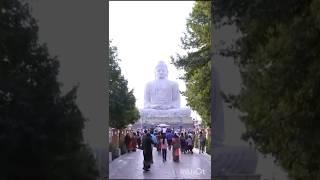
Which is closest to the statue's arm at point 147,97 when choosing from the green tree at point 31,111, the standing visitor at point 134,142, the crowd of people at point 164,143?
the crowd of people at point 164,143

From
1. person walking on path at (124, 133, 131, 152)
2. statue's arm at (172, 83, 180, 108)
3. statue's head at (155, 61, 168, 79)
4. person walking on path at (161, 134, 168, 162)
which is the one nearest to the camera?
person walking on path at (161, 134, 168, 162)

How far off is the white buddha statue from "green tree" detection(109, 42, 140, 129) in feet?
46.2

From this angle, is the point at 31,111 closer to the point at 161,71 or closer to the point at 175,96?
the point at 161,71

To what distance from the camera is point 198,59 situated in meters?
17.1

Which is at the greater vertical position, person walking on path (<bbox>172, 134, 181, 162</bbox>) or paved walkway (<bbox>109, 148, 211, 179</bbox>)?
person walking on path (<bbox>172, 134, 181, 162</bbox>)

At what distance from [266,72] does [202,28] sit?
8911 millimetres

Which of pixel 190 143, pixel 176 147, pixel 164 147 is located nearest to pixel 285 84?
pixel 176 147

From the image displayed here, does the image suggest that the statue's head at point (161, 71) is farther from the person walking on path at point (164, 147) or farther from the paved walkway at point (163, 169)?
the paved walkway at point (163, 169)

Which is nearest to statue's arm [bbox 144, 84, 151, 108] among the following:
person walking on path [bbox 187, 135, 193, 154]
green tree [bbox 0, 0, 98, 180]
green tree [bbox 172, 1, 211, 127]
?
person walking on path [bbox 187, 135, 193, 154]

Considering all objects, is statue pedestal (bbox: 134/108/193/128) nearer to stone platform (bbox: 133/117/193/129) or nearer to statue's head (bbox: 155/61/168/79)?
stone platform (bbox: 133/117/193/129)

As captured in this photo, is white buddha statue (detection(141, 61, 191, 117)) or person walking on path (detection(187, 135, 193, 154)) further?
white buddha statue (detection(141, 61, 191, 117))

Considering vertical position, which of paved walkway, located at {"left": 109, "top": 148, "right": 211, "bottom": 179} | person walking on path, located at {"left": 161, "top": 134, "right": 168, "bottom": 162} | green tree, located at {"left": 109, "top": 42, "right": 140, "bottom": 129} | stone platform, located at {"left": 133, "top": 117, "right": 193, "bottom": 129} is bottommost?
paved walkway, located at {"left": 109, "top": 148, "right": 211, "bottom": 179}

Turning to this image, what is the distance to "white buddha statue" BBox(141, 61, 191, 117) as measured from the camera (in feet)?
118

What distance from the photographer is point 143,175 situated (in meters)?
16.0
